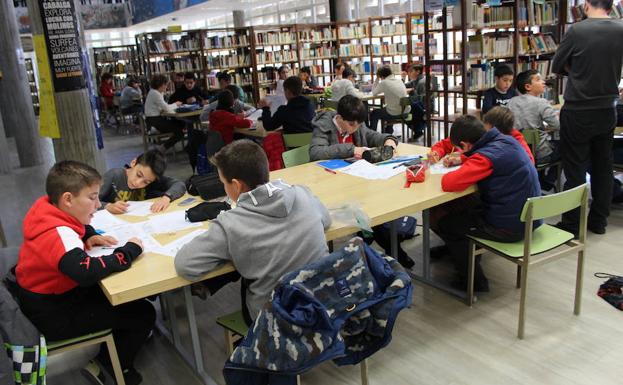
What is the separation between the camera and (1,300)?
70.6 inches

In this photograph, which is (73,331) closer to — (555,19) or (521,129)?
(521,129)

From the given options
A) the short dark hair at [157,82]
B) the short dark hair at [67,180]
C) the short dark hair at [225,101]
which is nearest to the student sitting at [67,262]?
the short dark hair at [67,180]

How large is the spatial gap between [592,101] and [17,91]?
8.25 meters

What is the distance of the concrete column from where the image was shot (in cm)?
820

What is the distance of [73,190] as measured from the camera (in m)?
2.10

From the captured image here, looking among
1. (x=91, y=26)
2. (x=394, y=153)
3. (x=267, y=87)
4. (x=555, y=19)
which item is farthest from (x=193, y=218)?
(x=91, y=26)

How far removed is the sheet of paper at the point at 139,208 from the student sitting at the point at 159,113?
17.9ft

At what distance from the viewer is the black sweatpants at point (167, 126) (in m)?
8.14

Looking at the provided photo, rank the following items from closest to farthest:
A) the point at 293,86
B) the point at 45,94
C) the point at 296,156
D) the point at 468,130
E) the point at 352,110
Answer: the point at 468,130 < the point at 352,110 < the point at 296,156 < the point at 45,94 < the point at 293,86

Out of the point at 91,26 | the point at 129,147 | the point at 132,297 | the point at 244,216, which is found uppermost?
the point at 91,26

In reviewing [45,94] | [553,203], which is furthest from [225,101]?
[553,203]

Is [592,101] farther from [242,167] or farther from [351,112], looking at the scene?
[242,167]

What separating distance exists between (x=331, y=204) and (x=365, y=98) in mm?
5758

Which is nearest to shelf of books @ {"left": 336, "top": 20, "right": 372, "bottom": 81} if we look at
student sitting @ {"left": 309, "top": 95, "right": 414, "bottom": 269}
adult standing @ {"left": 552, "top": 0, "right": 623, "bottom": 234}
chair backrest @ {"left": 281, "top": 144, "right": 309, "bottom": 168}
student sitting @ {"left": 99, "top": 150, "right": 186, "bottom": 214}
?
adult standing @ {"left": 552, "top": 0, "right": 623, "bottom": 234}
